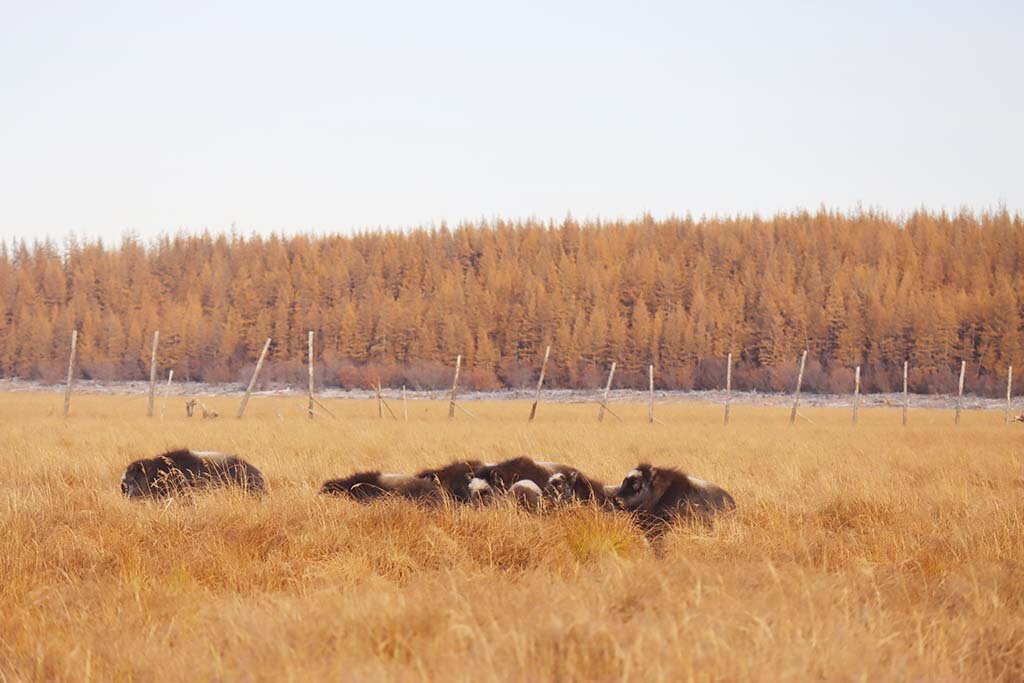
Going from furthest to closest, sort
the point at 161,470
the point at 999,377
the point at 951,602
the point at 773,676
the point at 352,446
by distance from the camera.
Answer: the point at 999,377
the point at 352,446
the point at 161,470
the point at 951,602
the point at 773,676

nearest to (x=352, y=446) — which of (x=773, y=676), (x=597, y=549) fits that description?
(x=597, y=549)

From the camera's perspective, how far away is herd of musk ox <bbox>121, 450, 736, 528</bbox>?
7.50m

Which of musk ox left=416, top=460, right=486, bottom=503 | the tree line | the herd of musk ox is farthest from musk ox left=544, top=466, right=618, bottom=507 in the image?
the tree line

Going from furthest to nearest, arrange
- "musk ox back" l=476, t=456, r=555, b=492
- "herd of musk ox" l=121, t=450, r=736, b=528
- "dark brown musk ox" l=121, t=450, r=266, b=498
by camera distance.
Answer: "dark brown musk ox" l=121, t=450, r=266, b=498 → "musk ox back" l=476, t=456, r=555, b=492 → "herd of musk ox" l=121, t=450, r=736, b=528

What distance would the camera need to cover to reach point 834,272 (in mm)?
82500

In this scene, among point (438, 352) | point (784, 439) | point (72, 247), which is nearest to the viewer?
point (784, 439)

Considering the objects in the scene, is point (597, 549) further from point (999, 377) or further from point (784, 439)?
point (999, 377)

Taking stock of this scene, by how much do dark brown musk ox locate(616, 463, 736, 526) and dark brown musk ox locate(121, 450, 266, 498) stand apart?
3.47 m

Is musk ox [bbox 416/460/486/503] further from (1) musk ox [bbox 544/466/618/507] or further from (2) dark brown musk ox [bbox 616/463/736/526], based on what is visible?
(2) dark brown musk ox [bbox 616/463/736/526]

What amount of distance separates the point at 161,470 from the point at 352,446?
16.6ft

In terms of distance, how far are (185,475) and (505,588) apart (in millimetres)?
5513

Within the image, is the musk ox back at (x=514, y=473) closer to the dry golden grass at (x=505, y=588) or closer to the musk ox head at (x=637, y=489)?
the musk ox head at (x=637, y=489)

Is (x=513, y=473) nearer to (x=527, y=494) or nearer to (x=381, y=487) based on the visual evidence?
(x=527, y=494)

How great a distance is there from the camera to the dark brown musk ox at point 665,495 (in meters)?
7.39
